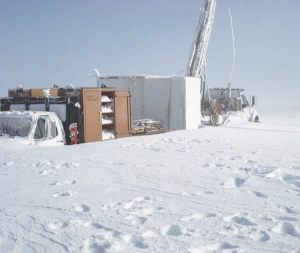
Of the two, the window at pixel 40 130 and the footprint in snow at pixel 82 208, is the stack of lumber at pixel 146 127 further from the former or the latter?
the footprint in snow at pixel 82 208

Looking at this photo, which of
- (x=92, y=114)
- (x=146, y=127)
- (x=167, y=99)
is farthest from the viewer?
(x=167, y=99)

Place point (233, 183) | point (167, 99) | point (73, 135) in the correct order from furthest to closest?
point (167, 99) < point (73, 135) < point (233, 183)

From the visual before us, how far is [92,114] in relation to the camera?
12.5 meters

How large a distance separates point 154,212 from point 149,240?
2.54 feet

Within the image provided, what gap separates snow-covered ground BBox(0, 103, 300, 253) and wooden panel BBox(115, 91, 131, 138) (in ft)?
18.1

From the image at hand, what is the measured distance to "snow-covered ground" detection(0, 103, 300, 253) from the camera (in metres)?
3.48

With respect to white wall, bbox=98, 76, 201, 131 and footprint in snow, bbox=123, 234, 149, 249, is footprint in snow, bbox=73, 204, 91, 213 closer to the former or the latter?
footprint in snow, bbox=123, 234, 149, 249

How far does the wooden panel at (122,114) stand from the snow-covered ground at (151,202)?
5.51 meters

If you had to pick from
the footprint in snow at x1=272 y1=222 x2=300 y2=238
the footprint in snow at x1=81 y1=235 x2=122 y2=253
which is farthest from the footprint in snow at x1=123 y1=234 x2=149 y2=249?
the footprint in snow at x1=272 y1=222 x2=300 y2=238

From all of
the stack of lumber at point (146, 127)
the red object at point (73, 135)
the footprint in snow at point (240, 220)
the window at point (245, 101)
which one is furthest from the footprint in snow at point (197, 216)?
the window at point (245, 101)

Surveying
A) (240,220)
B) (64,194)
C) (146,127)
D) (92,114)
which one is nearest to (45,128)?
(92,114)

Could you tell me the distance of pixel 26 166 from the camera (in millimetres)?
7160

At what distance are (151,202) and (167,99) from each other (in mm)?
14199

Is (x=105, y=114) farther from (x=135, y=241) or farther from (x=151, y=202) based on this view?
(x=135, y=241)
